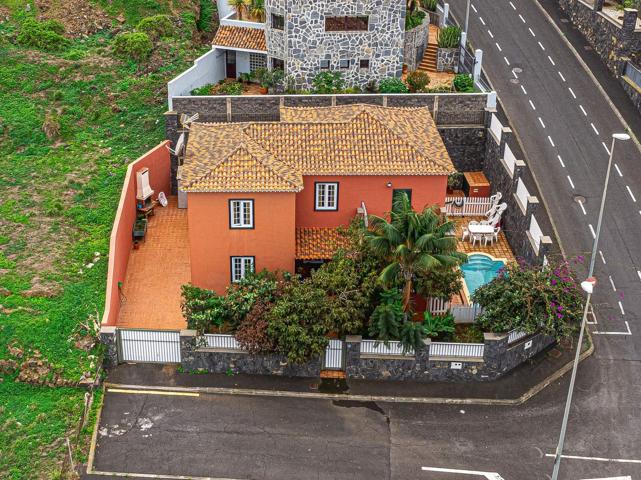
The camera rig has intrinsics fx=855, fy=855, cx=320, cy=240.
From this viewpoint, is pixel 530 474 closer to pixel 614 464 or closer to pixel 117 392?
pixel 614 464

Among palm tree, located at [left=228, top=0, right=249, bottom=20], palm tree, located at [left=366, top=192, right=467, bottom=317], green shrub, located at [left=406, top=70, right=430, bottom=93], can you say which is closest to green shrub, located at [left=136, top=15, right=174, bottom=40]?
palm tree, located at [left=228, top=0, right=249, bottom=20]

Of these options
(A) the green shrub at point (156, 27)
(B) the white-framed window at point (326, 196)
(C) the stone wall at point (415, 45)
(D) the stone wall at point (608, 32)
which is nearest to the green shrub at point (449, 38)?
(C) the stone wall at point (415, 45)

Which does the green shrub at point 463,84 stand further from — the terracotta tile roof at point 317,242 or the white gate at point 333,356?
the white gate at point 333,356

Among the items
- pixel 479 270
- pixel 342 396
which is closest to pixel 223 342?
pixel 342 396

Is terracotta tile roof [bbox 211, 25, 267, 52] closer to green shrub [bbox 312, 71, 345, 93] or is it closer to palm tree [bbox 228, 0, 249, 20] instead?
palm tree [bbox 228, 0, 249, 20]

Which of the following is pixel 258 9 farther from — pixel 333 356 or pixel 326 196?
pixel 333 356

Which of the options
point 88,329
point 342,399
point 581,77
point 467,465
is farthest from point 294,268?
point 581,77
